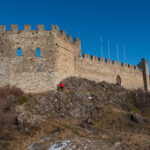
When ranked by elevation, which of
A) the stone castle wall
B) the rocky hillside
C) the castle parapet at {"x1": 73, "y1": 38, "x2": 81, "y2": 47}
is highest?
the castle parapet at {"x1": 73, "y1": 38, "x2": 81, "y2": 47}

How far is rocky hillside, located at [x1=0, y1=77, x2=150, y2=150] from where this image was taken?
1294 centimetres

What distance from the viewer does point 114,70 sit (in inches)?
1361

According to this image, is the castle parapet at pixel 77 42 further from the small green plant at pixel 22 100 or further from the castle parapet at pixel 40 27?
the small green plant at pixel 22 100

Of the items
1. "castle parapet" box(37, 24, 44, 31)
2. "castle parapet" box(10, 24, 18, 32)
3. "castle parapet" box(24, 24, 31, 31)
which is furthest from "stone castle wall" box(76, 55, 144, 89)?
"castle parapet" box(10, 24, 18, 32)

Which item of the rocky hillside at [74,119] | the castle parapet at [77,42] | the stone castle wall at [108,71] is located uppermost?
the castle parapet at [77,42]

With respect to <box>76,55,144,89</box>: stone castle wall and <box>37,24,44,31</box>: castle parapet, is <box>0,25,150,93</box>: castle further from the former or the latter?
<box>76,55,144,89</box>: stone castle wall

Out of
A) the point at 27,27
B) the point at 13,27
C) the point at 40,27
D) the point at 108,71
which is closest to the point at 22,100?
the point at 27,27

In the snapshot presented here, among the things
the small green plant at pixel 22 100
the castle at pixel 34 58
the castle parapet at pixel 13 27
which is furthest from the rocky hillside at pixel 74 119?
the castle parapet at pixel 13 27

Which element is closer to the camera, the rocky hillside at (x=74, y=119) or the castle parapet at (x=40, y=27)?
the rocky hillside at (x=74, y=119)

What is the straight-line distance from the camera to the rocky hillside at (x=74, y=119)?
1294 cm

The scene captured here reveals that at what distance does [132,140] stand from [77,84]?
12.7 metres

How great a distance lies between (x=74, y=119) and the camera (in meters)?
19.4

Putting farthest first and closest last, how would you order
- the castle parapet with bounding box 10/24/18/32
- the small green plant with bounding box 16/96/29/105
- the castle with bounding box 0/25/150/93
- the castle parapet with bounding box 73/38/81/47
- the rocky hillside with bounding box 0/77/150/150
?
the castle parapet with bounding box 73/38/81/47, the castle parapet with bounding box 10/24/18/32, the castle with bounding box 0/25/150/93, the small green plant with bounding box 16/96/29/105, the rocky hillside with bounding box 0/77/150/150

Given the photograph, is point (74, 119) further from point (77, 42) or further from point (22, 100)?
point (77, 42)
